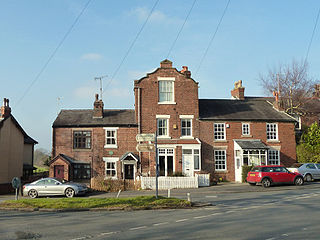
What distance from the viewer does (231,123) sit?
3216cm

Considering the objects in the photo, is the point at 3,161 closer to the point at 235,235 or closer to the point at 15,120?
the point at 15,120

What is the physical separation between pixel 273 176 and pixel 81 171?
16909mm

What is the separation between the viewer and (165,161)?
3048 centimetres

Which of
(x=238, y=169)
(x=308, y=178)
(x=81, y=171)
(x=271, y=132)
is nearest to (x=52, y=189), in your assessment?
(x=81, y=171)

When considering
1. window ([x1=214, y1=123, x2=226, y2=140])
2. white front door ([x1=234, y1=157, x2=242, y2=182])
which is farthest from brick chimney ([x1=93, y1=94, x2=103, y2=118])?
white front door ([x1=234, y1=157, x2=242, y2=182])

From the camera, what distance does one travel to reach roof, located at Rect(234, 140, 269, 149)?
99.2 feet

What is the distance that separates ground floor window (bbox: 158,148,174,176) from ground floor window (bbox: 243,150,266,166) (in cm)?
682

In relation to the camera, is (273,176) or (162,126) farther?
(162,126)

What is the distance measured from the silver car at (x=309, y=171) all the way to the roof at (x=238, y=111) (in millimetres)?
6212

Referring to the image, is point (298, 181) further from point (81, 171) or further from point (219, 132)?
point (81, 171)

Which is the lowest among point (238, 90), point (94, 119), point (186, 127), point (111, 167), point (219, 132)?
point (111, 167)

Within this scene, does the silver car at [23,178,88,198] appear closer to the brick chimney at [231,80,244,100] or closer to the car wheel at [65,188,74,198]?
the car wheel at [65,188,74,198]

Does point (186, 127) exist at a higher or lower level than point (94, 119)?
lower

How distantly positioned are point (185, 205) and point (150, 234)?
6598 mm
